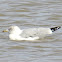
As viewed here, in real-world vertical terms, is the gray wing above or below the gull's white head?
below

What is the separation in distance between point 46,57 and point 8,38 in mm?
2009

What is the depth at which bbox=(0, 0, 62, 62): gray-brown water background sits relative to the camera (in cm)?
809

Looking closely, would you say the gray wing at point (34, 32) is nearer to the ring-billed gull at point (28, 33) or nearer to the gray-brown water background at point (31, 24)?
the ring-billed gull at point (28, 33)

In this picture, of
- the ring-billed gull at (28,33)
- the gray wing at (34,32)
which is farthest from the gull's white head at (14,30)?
the gray wing at (34,32)

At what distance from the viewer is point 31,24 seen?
1073 centimetres

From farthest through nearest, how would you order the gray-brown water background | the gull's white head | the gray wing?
the gull's white head, the gray wing, the gray-brown water background

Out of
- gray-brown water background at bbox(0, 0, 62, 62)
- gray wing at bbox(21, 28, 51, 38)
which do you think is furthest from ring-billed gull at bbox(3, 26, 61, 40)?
gray-brown water background at bbox(0, 0, 62, 62)

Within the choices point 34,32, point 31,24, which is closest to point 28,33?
point 34,32

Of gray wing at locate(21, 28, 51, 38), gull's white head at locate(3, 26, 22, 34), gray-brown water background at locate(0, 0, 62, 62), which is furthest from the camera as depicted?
gull's white head at locate(3, 26, 22, 34)

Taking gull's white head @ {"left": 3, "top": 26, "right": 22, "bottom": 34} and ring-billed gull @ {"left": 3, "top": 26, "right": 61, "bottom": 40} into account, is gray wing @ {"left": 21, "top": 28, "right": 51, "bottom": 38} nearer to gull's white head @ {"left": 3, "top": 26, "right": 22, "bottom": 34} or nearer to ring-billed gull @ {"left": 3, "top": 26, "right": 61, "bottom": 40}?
ring-billed gull @ {"left": 3, "top": 26, "right": 61, "bottom": 40}

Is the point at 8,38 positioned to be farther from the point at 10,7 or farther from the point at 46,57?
the point at 10,7

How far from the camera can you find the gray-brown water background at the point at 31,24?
809cm

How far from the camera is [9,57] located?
8031 mm

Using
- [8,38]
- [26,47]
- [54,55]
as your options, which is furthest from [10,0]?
[54,55]
